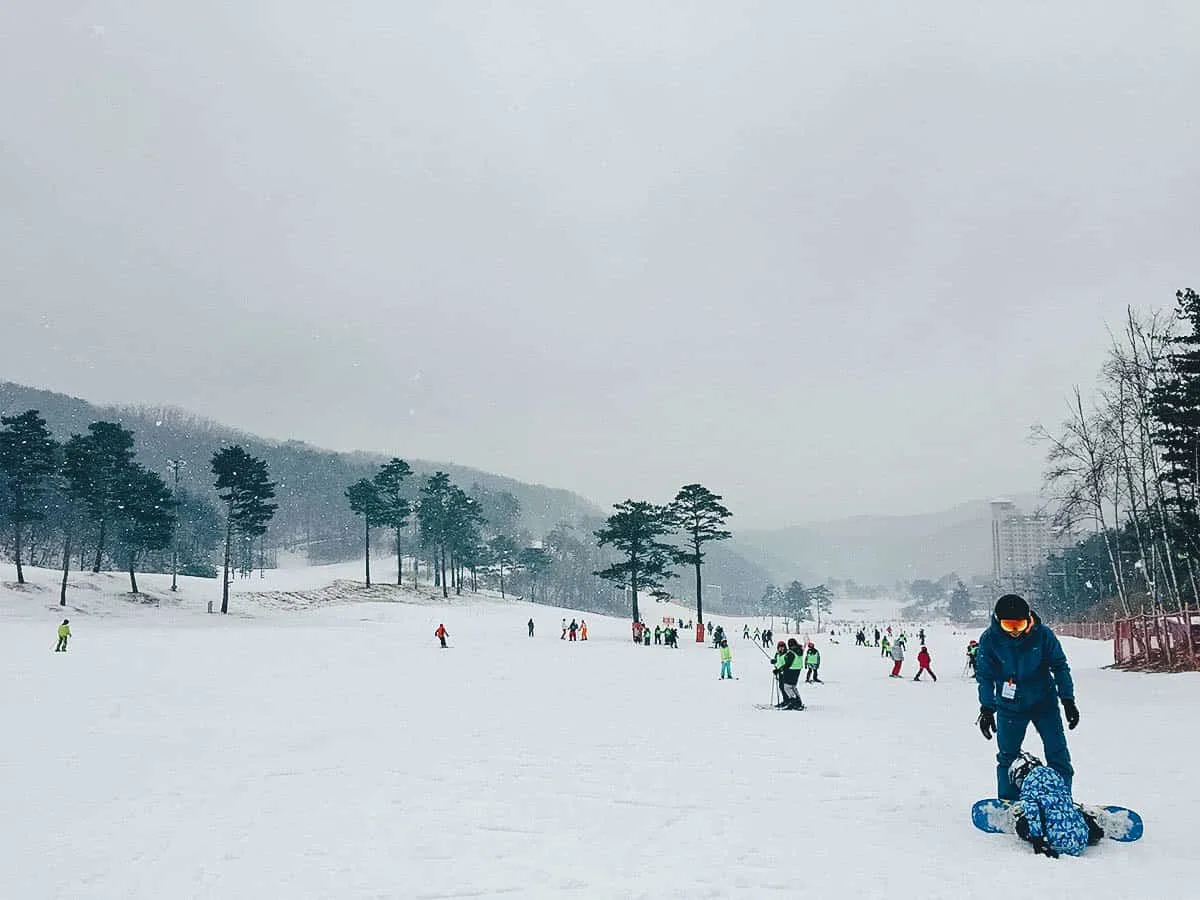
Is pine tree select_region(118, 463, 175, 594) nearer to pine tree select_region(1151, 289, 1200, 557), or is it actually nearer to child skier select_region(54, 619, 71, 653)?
child skier select_region(54, 619, 71, 653)

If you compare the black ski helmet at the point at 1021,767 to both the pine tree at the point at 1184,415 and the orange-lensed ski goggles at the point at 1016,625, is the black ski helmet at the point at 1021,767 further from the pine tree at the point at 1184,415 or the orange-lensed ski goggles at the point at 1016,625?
the pine tree at the point at 1184,415

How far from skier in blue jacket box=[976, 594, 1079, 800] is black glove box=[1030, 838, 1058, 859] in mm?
708

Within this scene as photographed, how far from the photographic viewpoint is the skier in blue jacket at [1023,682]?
7.00m

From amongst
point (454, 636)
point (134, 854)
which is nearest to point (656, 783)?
point (134, 854)

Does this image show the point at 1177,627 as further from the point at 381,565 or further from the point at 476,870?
the point at 381,565

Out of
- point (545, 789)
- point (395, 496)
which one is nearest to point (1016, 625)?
point (545, 789)

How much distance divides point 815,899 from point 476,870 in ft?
8.99

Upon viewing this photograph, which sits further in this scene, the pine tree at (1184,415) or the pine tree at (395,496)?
the pine tree at (395,496)

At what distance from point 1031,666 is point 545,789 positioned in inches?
224

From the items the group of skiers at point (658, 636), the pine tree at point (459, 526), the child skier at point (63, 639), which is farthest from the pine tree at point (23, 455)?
the pine tree at point (459, 526)

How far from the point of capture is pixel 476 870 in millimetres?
6340

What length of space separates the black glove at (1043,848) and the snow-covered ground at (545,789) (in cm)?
19

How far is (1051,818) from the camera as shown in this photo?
6.38 meters

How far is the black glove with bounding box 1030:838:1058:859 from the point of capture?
6268 mm
